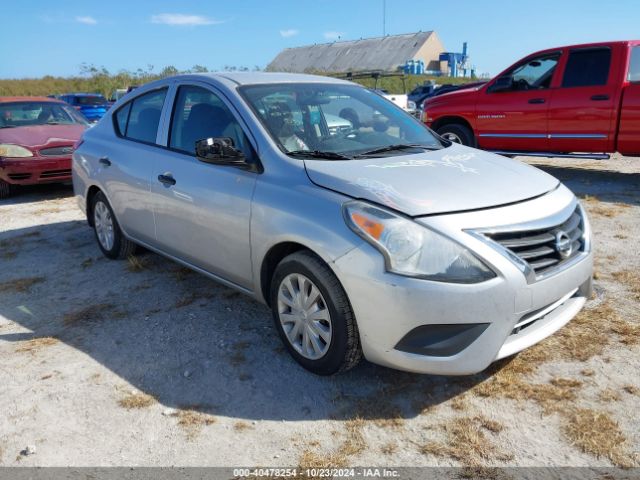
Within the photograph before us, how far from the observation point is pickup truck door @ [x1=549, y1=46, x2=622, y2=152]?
7809 millimetres

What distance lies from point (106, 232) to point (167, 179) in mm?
1601

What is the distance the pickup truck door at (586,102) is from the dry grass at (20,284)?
23.8 feet

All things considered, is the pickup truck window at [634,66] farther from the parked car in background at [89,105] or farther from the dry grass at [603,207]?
the parked car in background at [89,105]

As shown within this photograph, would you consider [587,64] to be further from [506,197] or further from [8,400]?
[8,400]

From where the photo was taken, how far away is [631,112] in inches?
298

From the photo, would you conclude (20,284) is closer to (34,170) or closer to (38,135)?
(34,170)

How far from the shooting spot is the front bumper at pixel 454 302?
2.57 metres

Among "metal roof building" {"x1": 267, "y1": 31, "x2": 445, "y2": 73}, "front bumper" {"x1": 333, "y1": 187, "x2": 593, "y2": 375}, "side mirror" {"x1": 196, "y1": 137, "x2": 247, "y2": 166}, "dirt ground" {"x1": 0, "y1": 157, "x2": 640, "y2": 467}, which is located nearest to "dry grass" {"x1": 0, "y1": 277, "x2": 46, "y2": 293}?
"dirt ground" {"x1": 0, "y1": 157, "x2": 640, "y2": 467}

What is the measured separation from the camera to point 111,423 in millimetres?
2824

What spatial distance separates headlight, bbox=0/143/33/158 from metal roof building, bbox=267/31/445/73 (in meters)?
58.3

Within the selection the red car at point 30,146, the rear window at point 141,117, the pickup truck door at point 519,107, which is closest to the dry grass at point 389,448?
the rear window at point 141,117

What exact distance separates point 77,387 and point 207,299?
1.31 metres

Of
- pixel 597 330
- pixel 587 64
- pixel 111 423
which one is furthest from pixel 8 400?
pixel 587 64

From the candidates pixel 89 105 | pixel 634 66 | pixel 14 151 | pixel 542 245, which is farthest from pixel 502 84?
pixel 89 105
